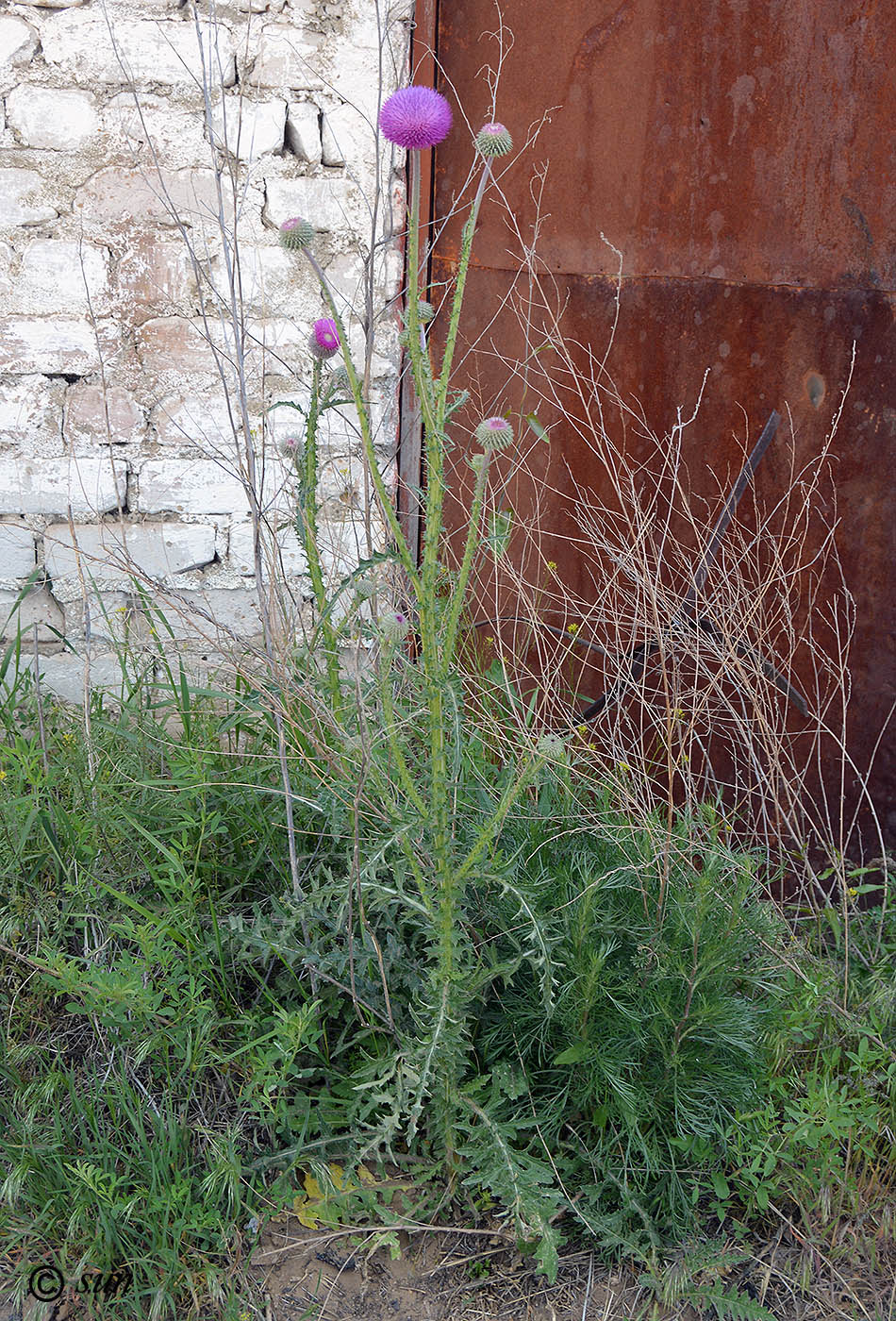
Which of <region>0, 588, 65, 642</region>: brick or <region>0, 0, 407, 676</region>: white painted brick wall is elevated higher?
<region>0, 0, 407, 676</region>: white painted brick wall

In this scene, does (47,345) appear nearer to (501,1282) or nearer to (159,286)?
(159,286)

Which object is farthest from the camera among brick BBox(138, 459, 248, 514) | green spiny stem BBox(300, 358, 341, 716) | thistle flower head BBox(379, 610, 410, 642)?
brick BBox(138, 459, 248, 514)

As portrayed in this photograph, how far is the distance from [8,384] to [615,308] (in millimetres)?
1731

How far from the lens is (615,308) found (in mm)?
2764

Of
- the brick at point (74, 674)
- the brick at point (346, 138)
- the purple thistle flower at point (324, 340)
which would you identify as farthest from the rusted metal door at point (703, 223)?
the brick at point (74, 674)

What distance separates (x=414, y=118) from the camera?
4.83 feet

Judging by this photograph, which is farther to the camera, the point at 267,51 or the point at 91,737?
the point at 267,51

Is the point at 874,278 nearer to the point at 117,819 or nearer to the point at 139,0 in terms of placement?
the point at 139,0

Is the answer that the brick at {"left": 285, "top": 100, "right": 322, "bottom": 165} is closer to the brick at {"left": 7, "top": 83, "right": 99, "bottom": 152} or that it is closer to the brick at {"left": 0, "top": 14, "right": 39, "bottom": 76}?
the brick at {"left": 7, "top": 83, "right": 99, "bottom": 152}

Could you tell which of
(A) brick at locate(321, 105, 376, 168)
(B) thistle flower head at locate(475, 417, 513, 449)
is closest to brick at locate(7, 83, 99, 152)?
(A) brick at locate(321, 105, 376, 168)

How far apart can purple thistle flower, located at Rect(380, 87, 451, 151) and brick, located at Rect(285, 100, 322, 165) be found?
3.95ft

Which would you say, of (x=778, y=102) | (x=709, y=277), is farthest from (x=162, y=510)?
(x=778, y=102)

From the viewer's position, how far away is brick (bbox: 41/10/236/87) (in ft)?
8.16

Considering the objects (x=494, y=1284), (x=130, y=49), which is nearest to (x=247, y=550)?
(x=130, y=49)
